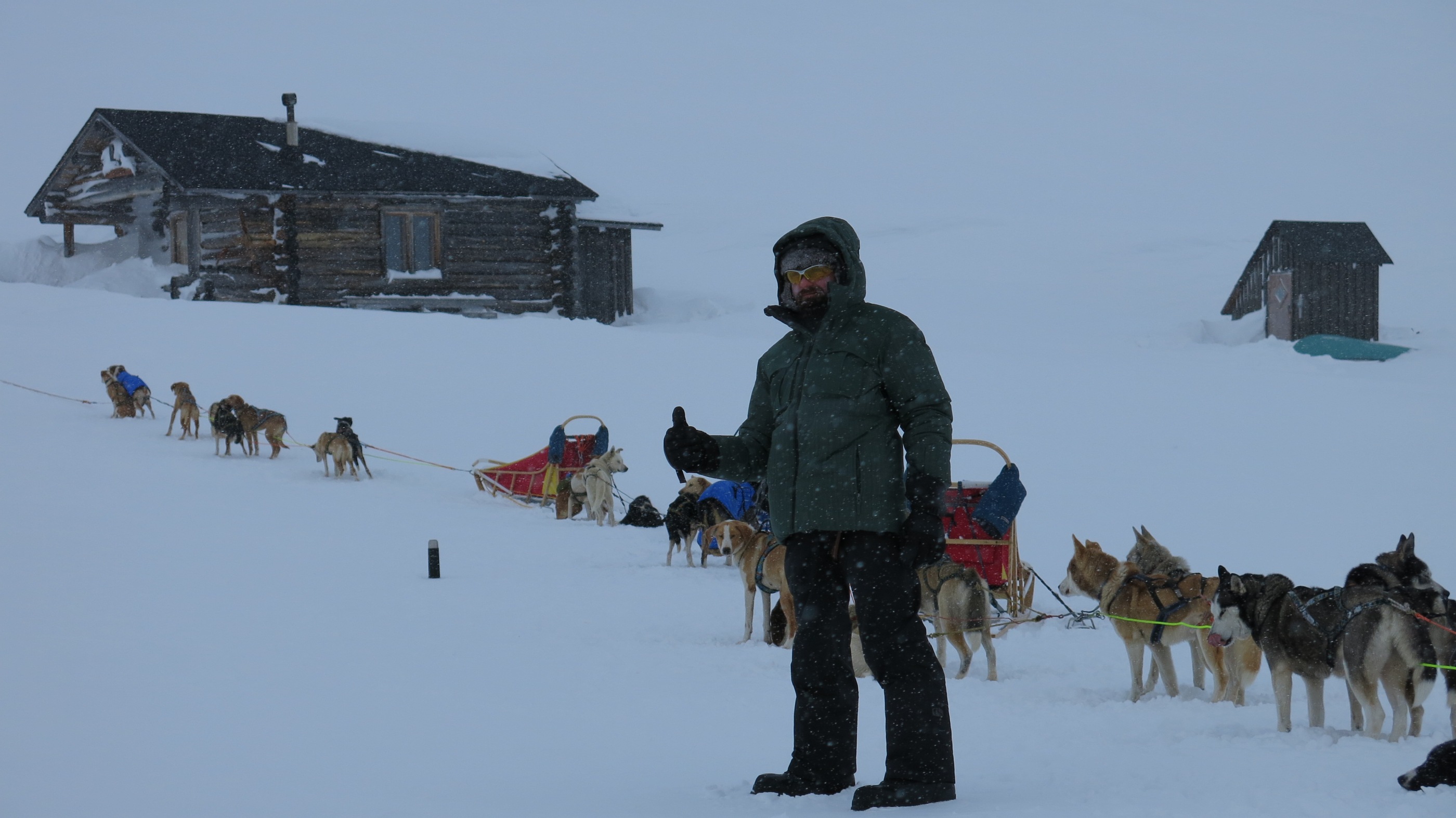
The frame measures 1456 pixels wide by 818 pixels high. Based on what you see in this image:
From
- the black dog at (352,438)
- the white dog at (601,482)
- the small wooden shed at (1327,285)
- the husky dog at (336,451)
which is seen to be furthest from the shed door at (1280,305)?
the husky dog at (336,451)

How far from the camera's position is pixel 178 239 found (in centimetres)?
2456

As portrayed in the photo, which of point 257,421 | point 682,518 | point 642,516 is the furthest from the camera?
point 257,421

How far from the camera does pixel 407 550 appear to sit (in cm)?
926

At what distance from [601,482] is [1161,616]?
22.5ft

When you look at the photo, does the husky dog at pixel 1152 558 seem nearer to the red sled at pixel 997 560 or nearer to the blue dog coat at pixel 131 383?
the red sled at pixel 997 560

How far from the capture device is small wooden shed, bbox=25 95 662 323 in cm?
2284

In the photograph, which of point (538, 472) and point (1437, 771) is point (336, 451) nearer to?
point (538, 472)

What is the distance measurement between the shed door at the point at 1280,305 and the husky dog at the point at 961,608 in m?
21.5

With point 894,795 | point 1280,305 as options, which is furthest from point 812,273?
point 1280,305

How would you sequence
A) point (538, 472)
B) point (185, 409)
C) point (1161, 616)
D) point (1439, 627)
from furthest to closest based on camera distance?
point (185, 409)
point (538, 472)
point (1161, 616)
point (1439, 627)

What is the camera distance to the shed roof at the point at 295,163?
22.5m

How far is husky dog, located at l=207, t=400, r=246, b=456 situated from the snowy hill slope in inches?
9.7

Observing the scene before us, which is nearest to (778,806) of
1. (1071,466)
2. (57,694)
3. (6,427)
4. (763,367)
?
(763,367)

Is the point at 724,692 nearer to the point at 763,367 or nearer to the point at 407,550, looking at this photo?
the point at 763,367
